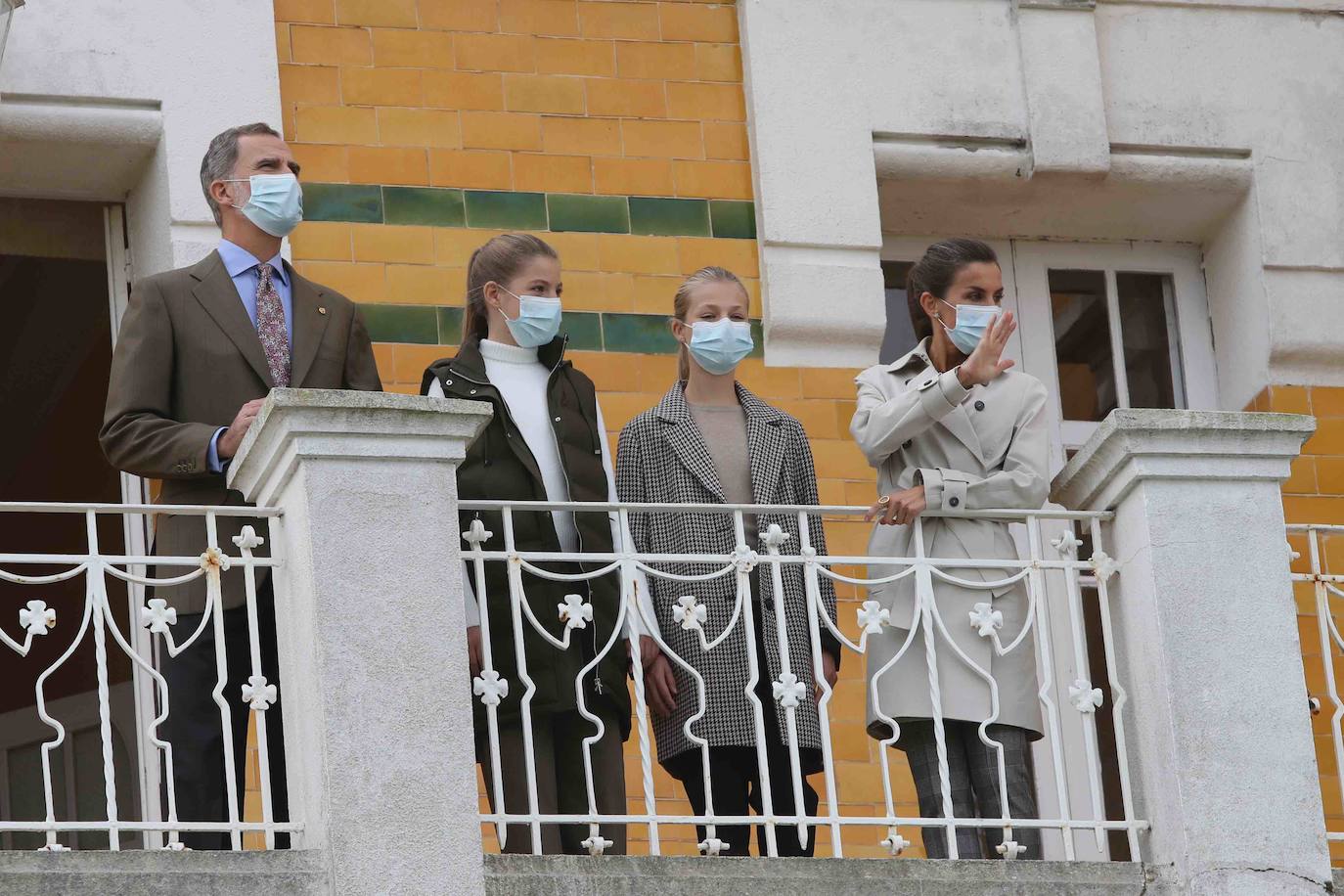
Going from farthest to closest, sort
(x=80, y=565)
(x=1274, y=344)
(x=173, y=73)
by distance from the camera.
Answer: (x=1274, y=344) < (x=173, y=73) < (x=80, y=565)

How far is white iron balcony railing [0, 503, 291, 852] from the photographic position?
20.2 ft

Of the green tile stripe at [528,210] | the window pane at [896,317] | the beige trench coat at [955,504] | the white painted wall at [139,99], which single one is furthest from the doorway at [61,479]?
the beige trench coat at [955,504]

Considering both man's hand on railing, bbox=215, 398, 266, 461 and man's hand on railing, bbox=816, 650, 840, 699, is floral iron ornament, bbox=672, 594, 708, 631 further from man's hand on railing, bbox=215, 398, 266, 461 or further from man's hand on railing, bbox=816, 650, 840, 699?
man's hand on railing, bbox=215, 398, 266, 461

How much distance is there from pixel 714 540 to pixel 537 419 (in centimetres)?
58

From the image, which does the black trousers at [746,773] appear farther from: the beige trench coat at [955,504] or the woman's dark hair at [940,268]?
the woman's dark hair at [940,268]

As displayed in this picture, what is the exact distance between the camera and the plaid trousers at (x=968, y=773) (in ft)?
22.7

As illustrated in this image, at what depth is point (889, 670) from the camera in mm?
7070

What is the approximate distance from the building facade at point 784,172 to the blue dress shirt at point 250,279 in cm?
158

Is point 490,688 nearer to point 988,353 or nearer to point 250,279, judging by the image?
point 250,279

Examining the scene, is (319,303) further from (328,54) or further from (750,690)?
(328,54)

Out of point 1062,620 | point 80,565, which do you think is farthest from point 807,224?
point 80,565

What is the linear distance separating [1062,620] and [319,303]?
3399mm

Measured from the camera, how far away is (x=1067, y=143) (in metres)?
9.82

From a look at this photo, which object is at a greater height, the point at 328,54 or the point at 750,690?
the point at 328,54
